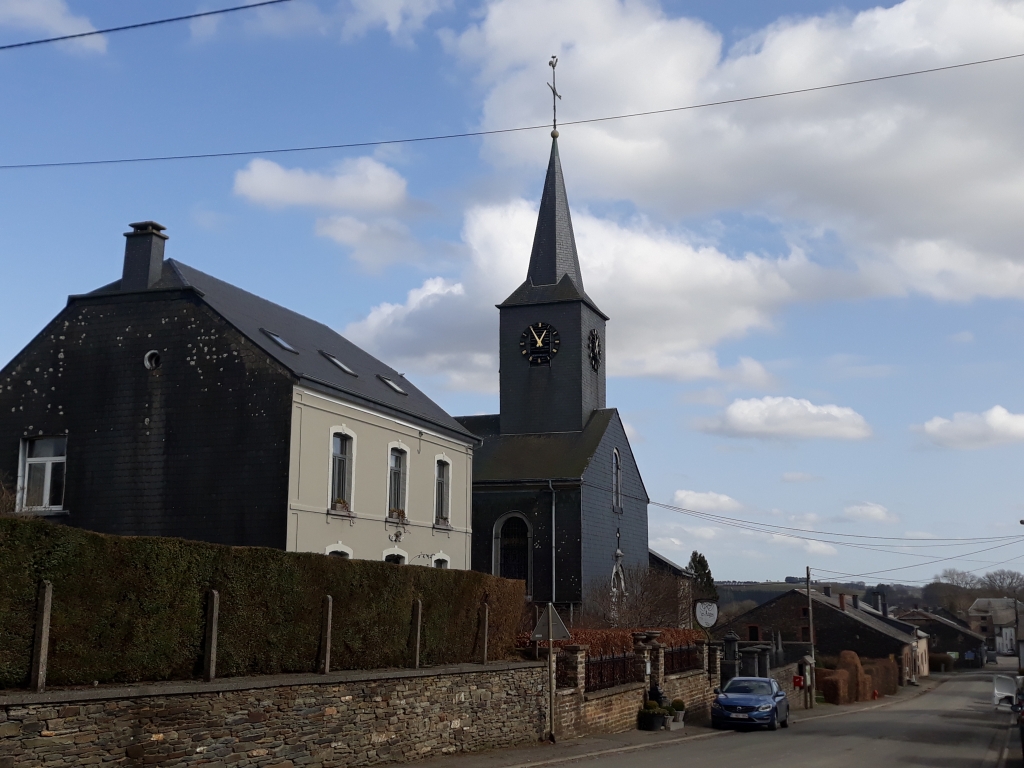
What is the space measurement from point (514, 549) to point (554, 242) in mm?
14963

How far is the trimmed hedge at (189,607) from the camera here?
11609 millimetres

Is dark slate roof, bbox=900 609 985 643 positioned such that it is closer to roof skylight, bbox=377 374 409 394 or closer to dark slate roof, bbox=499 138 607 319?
dark slate roof, bbox=499 138 607 319

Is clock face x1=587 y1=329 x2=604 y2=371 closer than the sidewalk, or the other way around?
the sidewalk

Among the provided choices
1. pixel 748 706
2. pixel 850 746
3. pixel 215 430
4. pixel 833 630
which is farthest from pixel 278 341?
pixel 833 630

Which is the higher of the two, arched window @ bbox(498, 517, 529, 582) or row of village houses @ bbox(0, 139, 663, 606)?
row of village houses @ bbox(0, 139, 663, 606)

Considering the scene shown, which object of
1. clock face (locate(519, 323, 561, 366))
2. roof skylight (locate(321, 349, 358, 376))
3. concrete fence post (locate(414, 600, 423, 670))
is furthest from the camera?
clock face (locate(519, 323, 561, 366))

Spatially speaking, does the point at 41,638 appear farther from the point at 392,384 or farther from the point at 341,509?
the point at 392,384

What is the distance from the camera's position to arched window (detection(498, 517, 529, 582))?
4350 cm

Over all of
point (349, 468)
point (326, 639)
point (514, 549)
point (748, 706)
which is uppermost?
point (349, 468)

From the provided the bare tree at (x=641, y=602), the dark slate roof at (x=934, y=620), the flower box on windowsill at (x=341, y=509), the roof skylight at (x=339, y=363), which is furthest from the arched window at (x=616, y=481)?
the dark slate roof at (x=934, y=620)

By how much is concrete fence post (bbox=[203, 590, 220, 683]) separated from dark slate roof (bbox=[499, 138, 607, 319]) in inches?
1352

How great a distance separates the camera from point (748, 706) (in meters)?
28.0

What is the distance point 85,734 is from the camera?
11445 millimetres

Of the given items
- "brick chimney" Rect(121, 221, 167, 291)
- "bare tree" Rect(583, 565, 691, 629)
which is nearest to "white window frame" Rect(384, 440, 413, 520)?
"brick chimney" Rect(121, 221, 167, 291)
